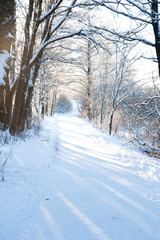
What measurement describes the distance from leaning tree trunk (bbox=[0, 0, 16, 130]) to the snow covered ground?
3.32 m

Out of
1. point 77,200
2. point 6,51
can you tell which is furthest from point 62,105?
point 77,200

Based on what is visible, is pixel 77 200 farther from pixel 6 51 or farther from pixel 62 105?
pixel 62 105

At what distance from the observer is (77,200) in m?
2.84

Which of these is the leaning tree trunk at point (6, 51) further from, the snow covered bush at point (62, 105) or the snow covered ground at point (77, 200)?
the snow covered bush at point (62, 105)

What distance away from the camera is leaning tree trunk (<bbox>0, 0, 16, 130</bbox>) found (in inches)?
242

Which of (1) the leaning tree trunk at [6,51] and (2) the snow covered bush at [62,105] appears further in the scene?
(2) the snow covered bush at [62,105]

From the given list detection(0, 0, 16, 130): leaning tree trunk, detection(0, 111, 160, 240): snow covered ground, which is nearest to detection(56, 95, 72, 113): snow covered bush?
detection(0, 0, 16, 130): leaning tree trunk

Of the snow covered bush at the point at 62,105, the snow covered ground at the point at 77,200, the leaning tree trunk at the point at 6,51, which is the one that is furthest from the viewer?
the snow covered bush at the point at 62,105

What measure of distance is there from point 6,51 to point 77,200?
21.1 ft

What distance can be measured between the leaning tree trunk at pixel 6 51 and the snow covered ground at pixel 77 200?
332 centimetres

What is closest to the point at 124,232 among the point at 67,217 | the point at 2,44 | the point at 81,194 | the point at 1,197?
the point at 67,217

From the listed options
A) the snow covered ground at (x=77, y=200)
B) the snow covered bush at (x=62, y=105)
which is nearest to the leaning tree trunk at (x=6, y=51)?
the snow covered ground at (x=77, y=200)

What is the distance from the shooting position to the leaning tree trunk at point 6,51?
242 inches

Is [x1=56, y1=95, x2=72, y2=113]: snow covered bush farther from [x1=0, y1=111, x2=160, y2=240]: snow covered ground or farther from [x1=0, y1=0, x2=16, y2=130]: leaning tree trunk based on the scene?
[x1=0, y1=111, x2=160, y2=240]: snow covered ground
